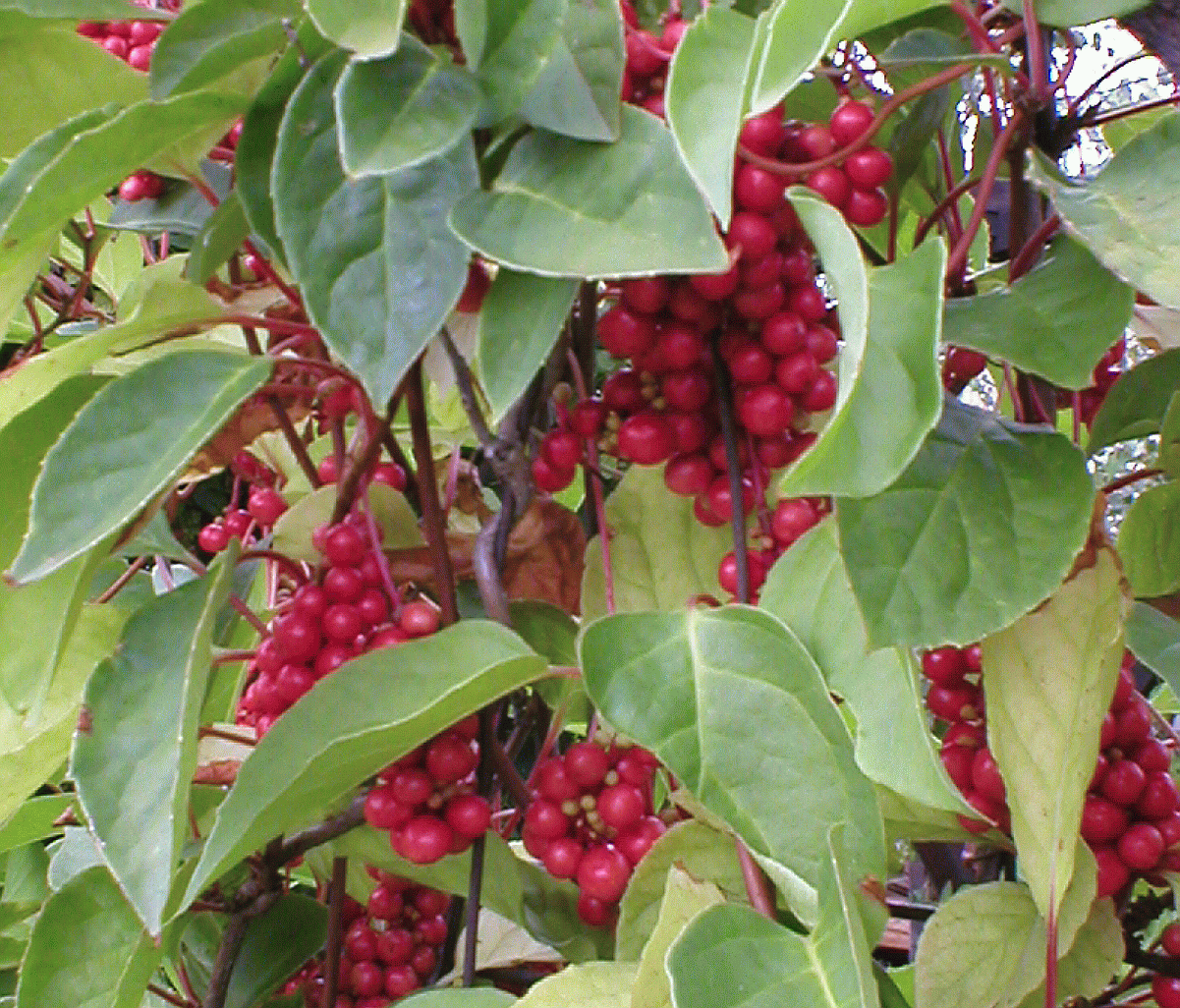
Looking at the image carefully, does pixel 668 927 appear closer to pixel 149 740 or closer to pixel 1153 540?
pixel 149 740

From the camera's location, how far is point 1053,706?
1.30 feet

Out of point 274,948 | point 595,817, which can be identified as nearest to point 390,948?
point 274,948

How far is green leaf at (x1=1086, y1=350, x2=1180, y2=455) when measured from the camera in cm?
49

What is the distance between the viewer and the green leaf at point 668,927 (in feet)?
1.21

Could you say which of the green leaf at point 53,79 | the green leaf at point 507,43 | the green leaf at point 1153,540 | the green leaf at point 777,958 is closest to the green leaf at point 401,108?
the green leaf at point 507,43

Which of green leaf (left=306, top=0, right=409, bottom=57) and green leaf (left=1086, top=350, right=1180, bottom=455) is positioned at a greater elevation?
green leaf (left=306, top=0, right=409, bottom=57)

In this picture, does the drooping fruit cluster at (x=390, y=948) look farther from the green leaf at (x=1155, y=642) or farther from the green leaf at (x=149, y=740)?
the green leaf at (x=1155, y=642)

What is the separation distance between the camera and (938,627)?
0.36m

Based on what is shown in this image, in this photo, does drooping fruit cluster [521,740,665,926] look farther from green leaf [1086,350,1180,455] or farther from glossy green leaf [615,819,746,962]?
green leaf [1086,350,1180,455]

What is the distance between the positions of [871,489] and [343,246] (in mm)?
160

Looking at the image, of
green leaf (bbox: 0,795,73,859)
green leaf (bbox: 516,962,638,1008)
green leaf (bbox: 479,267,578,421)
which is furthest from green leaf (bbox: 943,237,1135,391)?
green leaf (bbox: 0,795,73,859)

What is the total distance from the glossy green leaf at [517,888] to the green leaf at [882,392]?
0.83ft

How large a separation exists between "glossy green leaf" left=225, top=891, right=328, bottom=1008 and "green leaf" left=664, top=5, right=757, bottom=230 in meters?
0.43

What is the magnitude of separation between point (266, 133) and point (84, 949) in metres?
0.32
